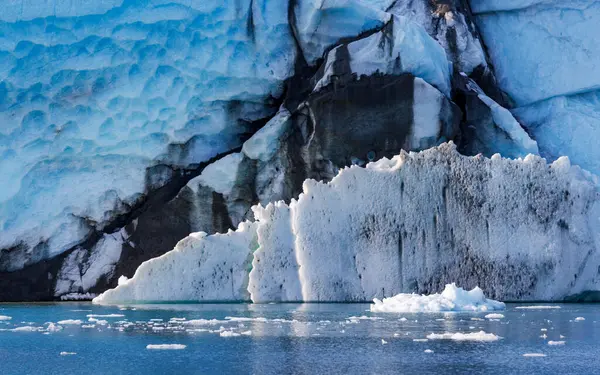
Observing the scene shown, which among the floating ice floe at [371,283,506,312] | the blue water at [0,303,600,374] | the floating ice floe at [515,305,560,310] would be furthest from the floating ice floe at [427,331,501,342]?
the floating ice floe at [515,305,560,310]

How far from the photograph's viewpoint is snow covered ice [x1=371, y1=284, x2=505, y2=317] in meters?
11.4

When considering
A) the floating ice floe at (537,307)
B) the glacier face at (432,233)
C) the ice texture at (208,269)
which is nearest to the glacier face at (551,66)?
the glacier face at (432,233)

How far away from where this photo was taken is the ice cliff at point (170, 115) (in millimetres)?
15219

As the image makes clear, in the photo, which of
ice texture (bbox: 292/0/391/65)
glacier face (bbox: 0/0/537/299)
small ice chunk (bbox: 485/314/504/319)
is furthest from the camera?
ice texture (bbox: 292/0/391/65)

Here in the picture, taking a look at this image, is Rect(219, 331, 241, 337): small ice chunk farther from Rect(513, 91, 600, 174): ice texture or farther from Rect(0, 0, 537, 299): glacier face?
Rect(513, 91, 600, 174): ice texture

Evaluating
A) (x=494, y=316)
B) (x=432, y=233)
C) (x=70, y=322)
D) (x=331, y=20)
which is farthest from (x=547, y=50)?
(x=70, y=322)

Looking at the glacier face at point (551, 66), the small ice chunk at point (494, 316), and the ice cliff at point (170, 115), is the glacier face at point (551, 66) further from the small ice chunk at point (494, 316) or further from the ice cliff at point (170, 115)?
the small ice chunk at point (494, 316)

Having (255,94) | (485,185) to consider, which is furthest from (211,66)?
(485,185)

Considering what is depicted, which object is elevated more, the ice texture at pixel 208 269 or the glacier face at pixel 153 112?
the glacier face at pixel 153 112

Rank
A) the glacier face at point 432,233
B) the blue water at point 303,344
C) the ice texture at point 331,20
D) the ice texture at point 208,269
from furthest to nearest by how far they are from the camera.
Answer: the ice texture at point 331,20, the ice texture at point 208,269, the glacier face at point 432,233, the blue water at point 303,344

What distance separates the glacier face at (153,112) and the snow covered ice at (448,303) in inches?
154

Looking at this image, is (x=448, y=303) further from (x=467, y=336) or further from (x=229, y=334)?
(x=229, y=334)

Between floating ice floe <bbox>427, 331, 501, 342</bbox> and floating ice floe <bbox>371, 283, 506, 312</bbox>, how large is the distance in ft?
9.49

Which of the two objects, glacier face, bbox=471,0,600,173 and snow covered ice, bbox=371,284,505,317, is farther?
glacier face, bbox=471,0,600,173
